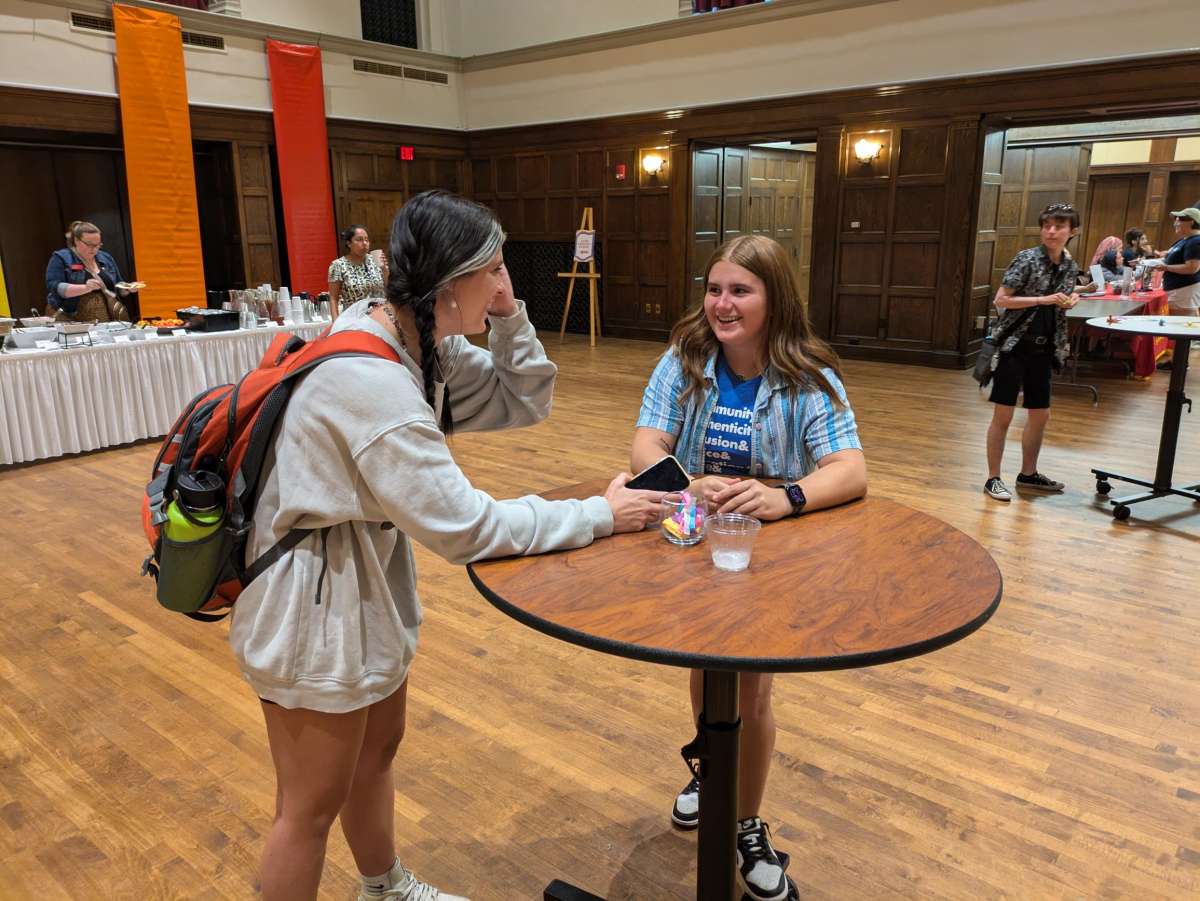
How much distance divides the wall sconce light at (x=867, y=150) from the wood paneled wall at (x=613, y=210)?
2.27 metres

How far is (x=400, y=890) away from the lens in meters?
1.75

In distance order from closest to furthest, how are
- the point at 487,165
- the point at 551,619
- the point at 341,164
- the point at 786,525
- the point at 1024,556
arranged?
the point at 551,619, the point at 786,525, the point at 1024,556, the point at 341,164, the point at 487,165

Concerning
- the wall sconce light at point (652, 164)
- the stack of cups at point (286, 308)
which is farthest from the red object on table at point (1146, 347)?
the stack of cups at point (286, 308)

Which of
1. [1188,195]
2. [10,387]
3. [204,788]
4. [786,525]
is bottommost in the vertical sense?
[204,788]

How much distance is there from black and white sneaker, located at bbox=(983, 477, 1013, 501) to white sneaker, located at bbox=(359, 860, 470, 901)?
387 cm

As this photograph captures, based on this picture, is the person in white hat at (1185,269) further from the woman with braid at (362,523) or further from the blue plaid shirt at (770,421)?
the woman with braid at (362,523)

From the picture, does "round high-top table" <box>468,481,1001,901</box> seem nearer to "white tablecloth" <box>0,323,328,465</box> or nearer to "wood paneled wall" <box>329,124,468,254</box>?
"white tablecloth" <box>0,323,328,465</box>

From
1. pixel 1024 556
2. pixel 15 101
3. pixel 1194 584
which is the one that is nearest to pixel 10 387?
pixel 15 101

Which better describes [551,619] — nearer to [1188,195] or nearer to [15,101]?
[15,101]

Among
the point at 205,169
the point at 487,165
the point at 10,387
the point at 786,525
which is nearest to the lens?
the point at 786,525

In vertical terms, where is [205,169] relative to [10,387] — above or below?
above

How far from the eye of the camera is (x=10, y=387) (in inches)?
203

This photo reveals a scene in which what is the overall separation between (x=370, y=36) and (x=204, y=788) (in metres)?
11.2

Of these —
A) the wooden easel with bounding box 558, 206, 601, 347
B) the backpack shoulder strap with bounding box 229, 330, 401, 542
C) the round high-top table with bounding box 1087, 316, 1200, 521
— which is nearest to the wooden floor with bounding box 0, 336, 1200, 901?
the round high-top table with bounding box 1087, 316, 1200, 521
